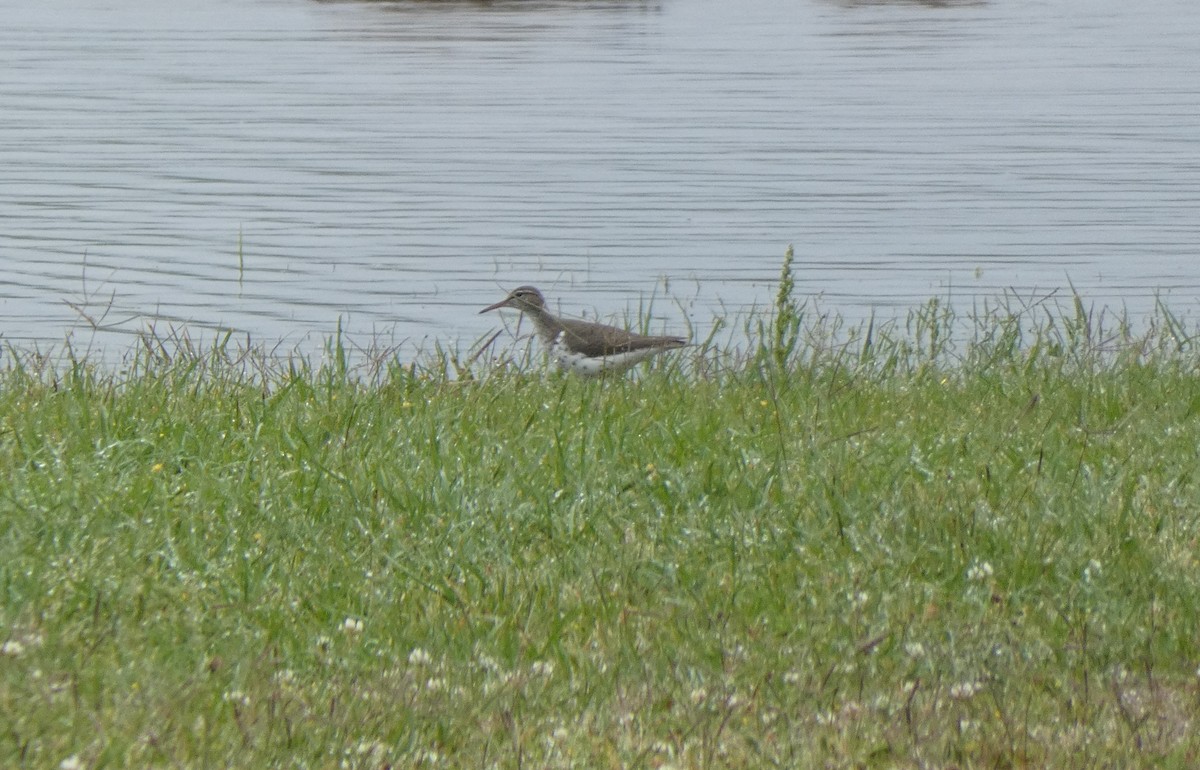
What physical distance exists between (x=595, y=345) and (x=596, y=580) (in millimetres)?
4242

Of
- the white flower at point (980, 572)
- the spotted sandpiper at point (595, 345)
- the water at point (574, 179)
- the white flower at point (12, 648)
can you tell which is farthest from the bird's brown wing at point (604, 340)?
the white flower at point (12, 648)

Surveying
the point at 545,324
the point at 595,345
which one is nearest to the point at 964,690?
the point at 595,345

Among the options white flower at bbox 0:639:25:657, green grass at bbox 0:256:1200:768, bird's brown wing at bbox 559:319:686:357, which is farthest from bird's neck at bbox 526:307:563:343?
white flower at bbox 0:639:25:657

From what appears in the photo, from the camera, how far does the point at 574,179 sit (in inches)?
824

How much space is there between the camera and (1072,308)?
13.1 meters

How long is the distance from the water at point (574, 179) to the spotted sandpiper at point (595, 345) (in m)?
2.15

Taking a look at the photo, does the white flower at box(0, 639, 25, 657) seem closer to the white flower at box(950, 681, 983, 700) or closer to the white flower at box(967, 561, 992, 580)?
the white flower at box(950, 681, 983, 700)

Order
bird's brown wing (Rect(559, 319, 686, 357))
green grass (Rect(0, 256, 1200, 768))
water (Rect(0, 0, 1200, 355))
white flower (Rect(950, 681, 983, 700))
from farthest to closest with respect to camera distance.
Result: 1. water (Rect(0, 0, 1200, 355))
2. bird's brown wing (Rect(559, 319, 686, 357))
3. white flower (Rect(950, 681, 983, 700))
4. green grass (Rect(0, 256, 1200, 768))

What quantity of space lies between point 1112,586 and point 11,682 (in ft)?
9.93

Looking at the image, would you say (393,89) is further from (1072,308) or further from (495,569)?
(495,569)

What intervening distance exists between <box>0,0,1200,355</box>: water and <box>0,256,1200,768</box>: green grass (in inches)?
119

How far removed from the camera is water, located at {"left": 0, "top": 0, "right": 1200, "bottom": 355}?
46.8ft

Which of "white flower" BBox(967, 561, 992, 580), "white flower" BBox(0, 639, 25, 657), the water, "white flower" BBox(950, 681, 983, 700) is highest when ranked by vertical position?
the water

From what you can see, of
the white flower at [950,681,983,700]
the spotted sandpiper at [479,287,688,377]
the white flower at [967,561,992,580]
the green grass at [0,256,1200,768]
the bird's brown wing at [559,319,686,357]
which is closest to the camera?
the green grass at [0,256,1200,768]
